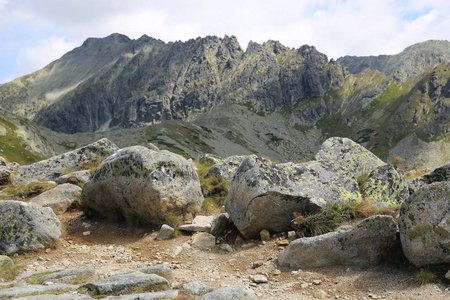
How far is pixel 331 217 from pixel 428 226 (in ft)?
9.98

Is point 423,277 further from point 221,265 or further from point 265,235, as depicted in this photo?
point 221,265

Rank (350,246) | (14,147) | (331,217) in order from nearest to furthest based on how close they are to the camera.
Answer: (350,246) < (331,217) < (14,147)

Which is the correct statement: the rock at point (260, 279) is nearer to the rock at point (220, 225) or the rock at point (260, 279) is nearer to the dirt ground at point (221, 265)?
the dirt ground at point (221, 265)

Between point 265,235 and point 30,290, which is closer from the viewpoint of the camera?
point 30,290

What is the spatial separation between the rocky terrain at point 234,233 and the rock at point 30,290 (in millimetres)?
33

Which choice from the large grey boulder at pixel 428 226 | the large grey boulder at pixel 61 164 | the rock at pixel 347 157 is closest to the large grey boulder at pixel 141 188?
the rock at pixel 347 157

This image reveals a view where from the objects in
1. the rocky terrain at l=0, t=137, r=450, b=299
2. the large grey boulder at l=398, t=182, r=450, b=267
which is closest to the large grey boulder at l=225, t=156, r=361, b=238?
the rocky terrain at l=0, t=137, r=450, b=299

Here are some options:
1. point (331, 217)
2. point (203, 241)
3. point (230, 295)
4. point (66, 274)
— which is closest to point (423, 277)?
point (331, 217)

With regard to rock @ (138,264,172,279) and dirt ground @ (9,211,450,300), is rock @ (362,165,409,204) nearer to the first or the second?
dirt ground @ (9,211,450,300)

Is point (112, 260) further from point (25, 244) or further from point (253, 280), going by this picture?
point (253, 280)

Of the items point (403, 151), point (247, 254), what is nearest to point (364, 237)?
point (247, 254)

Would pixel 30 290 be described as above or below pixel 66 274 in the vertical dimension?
above

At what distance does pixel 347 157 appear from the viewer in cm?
1248

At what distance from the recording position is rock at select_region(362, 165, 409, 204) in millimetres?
10828
